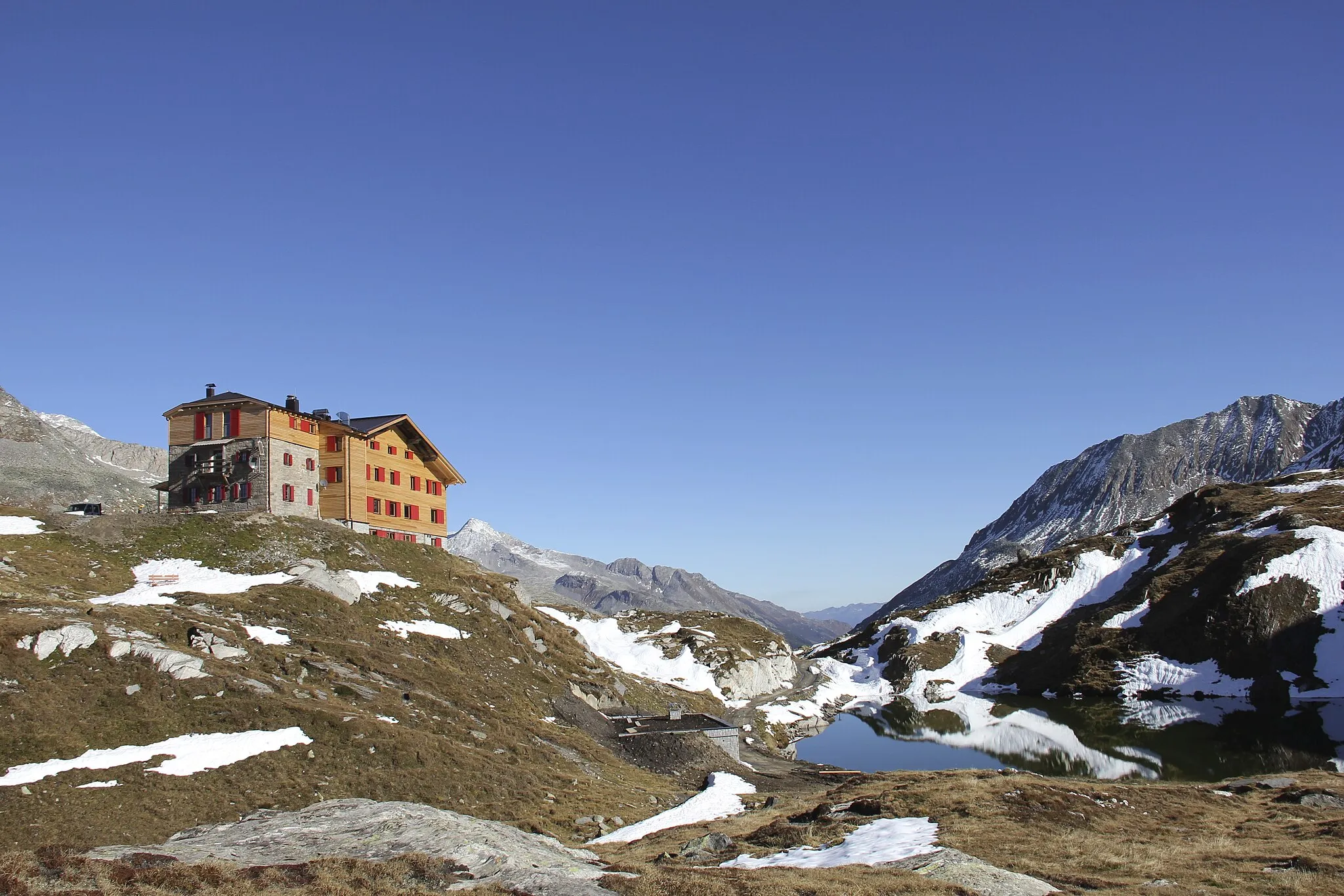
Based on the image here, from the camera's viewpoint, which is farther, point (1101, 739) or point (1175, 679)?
point (1175, 679)

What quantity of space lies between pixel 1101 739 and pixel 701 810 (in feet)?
209

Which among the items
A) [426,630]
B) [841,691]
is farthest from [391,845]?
[841,691]

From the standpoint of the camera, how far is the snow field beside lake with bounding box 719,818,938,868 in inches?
1174

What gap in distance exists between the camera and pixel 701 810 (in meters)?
45.5

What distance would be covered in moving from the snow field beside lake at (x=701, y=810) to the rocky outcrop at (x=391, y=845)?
30.2 feet

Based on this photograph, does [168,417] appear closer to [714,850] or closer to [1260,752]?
[714,850]

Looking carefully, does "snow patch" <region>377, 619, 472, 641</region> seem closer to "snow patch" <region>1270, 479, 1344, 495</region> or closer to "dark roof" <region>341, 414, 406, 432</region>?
"dark roof" <region>341, 414, 406, 432</region>

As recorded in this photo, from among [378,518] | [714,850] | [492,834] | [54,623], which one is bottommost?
[714,850]

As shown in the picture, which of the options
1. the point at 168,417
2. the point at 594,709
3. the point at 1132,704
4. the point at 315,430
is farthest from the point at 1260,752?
the point at 168,417

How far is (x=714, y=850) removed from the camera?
1332 inches

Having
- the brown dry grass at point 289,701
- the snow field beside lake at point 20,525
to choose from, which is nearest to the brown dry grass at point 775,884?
the brown dry grass at point 289,701

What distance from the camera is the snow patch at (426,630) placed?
58.4 metres

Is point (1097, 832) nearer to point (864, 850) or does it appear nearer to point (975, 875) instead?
point (864, 850)

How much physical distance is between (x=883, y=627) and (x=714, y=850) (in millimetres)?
157213
